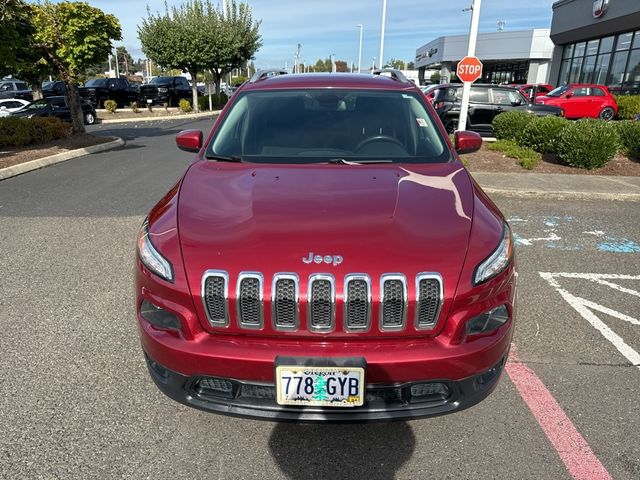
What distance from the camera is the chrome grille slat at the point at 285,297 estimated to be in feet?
6.66

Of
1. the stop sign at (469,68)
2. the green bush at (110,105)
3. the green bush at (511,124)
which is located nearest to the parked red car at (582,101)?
the green bush at (511,124)

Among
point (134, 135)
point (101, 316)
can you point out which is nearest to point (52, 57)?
point (134, 135)

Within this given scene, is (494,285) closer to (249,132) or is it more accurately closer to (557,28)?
(249,132)

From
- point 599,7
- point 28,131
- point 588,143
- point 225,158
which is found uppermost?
point 599,7

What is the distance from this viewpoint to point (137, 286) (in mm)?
2328

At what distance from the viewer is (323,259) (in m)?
2.08

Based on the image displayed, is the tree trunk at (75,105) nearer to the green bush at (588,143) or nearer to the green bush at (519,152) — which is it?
the green bush at (519,152)

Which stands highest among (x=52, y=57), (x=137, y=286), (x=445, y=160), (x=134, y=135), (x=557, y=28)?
(x=557, y=28)

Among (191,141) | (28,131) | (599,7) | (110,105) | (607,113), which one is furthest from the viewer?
(599,7)

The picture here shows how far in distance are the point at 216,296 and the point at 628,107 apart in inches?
973

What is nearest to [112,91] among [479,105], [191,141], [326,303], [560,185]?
[479,105]

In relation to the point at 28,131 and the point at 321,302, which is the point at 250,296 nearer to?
the point at 321,302

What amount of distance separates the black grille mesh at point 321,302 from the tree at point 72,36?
12859mm

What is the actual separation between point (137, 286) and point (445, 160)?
2043 mm
